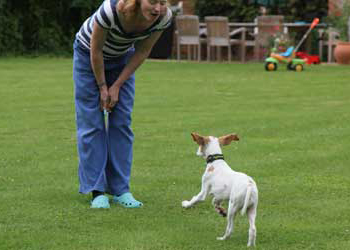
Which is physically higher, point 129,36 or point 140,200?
point 129,36

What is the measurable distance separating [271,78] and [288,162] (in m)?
9.97

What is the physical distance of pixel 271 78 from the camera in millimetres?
17953

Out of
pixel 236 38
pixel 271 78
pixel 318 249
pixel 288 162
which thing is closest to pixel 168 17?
pixel 318 249

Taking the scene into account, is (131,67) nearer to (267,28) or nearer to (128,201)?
(128,201)

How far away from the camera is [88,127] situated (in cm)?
632

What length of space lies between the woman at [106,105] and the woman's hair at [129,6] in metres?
0.29

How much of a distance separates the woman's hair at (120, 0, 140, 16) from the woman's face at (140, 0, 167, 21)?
6 cm

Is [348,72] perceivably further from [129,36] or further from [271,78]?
[129,36]

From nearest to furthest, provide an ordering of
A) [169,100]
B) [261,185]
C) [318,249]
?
[318,249] → [261,185] → [169,100]

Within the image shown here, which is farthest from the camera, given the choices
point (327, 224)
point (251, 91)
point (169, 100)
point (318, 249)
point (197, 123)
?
point (251, 91)

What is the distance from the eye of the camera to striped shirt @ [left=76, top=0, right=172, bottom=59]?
579 cm

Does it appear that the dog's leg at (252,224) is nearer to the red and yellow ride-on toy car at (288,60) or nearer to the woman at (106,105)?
the woman at (106,105)

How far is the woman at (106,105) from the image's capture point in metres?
6.12

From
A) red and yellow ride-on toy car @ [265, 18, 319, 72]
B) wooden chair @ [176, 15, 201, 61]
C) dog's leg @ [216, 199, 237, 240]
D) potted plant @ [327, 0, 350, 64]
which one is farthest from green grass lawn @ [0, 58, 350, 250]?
wooden chair @ [176, 15, 201, 61]
